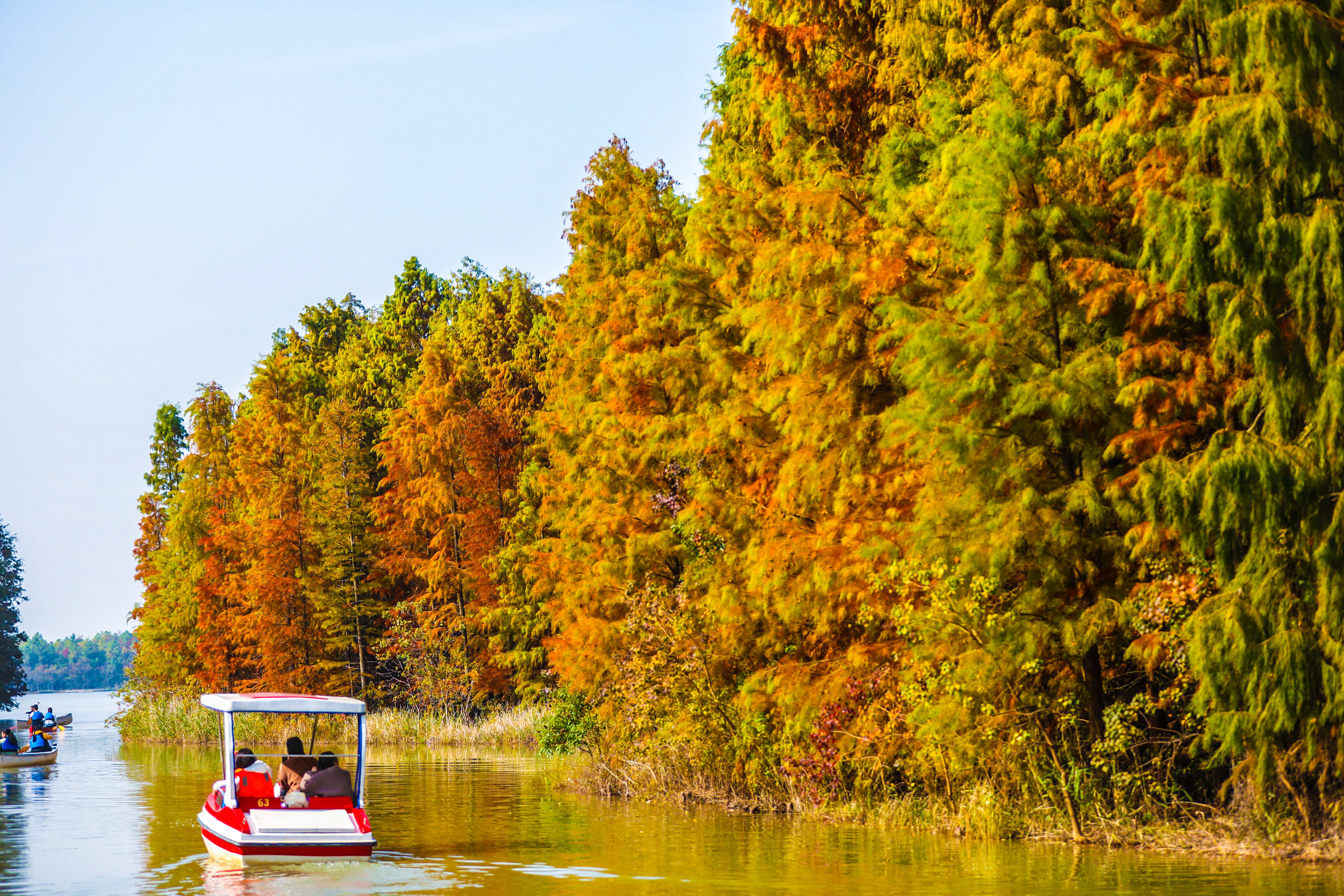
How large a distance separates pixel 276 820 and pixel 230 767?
1.68 metres

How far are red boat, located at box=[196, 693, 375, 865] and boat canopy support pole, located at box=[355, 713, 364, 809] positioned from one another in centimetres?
2

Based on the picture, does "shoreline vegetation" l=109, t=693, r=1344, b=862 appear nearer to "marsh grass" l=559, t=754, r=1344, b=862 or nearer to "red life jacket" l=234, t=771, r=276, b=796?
"marsh grass" l=559, t=754, r=1344, b=862

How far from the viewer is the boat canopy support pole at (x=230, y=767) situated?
21.0 m

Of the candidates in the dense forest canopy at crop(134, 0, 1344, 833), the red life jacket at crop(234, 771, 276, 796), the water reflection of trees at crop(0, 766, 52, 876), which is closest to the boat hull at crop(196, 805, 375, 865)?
the red life jacket at crop(234, 771, 276, 796)

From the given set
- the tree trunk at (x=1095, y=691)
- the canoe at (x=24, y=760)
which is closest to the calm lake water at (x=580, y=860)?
the tree trunk at (x=1095, y=691)

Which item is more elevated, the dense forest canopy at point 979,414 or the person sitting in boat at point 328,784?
the dense forest canopy at point 979,414

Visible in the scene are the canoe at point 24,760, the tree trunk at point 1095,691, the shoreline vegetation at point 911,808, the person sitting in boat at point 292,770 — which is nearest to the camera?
the shoreline vegetation at point 911,808

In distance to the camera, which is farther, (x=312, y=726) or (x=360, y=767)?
(x=312, y=726)

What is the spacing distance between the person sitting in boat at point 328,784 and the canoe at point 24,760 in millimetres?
30425

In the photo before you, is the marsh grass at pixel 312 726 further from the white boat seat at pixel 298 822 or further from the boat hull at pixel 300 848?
the boat hull at pixel 300 848

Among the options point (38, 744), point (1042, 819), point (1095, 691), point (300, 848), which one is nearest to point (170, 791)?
point (38, 744)

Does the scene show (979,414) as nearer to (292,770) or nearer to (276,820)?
(276,820)

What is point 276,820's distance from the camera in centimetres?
2002

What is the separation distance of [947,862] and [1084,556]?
15.2 feet
